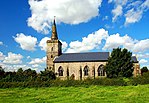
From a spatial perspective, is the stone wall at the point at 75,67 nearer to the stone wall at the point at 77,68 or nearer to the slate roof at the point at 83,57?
the stone wall at the point at 77,68

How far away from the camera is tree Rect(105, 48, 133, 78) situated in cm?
5706

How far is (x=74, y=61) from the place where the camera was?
69250mm

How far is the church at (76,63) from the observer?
67.2 meters

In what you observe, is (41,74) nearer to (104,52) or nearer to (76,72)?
(76,72)

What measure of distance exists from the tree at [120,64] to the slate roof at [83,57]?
26.0 ft

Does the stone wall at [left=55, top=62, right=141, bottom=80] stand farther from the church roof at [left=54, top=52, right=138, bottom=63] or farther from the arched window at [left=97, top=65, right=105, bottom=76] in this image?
the church roof at [left=54, top=52, right=138, bottom=63]

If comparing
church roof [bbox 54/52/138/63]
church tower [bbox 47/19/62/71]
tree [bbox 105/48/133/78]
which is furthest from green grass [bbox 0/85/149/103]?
church tower [bbox 47/19/62/71]

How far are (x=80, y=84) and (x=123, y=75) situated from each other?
20.5 m

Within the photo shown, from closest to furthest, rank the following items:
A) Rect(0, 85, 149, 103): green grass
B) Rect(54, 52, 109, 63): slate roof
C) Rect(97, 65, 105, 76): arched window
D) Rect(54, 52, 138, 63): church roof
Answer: Rect(0, 85, 149, 103): green grass, Rect(97, 65, 105, 76): arched window, Rect(54, 52, 138, 63): church roof, Rect(54, 52, 109, 63): slate roof

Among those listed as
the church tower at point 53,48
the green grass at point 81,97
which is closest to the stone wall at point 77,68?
the church tower at point 53,48

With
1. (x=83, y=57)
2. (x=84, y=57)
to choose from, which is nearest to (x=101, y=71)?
(x=84, y=57)

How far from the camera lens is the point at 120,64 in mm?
57750

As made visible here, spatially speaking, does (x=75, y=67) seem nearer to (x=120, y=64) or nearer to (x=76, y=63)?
(x=76, y=63)

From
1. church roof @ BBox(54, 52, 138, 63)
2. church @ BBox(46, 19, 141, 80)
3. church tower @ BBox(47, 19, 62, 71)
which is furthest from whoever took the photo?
church tower @ BBox(47, 19, 62, 71)
